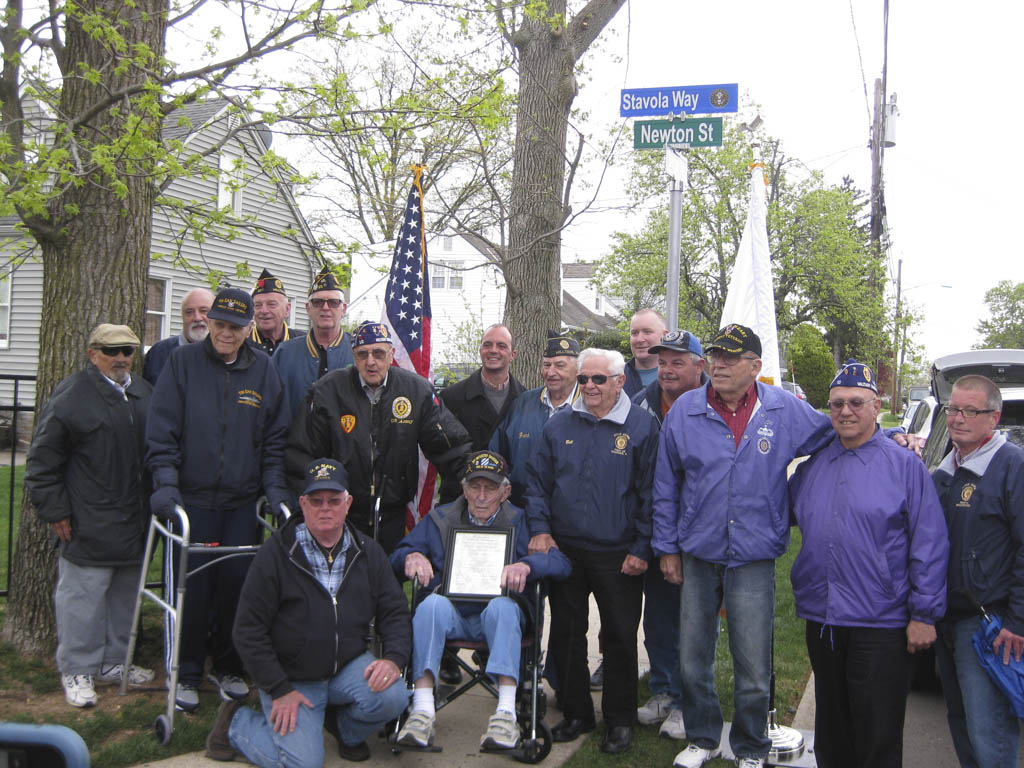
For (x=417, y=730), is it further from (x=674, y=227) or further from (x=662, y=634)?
(x=674, y=227)

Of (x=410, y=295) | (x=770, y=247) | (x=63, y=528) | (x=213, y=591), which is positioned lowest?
(x=213, y=591)

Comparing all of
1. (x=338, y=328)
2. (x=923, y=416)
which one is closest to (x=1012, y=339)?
(x=923, y=416)

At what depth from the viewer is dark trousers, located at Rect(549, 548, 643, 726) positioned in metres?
4.68

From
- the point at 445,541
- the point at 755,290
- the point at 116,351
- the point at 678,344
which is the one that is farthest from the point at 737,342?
the point at 116,351

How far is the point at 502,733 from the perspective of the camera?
4.15 m

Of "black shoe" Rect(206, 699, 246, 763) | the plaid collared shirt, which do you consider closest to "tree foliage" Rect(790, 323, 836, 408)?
the plaid collared shirt

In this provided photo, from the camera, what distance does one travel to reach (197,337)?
5945mm

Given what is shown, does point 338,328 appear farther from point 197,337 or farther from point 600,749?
point 600,749

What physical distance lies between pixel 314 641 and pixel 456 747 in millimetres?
1008

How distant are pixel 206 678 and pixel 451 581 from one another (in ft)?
5.72

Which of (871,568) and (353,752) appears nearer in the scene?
(871,568)

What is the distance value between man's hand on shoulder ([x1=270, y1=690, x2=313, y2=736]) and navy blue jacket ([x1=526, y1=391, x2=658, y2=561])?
1.46 meters

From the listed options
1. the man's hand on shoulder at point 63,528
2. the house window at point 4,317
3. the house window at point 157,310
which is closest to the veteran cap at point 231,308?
the man's hand on shoulder at point 63,528

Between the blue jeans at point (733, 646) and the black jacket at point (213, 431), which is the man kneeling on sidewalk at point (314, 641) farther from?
the blue jeans at point (733, 646)
